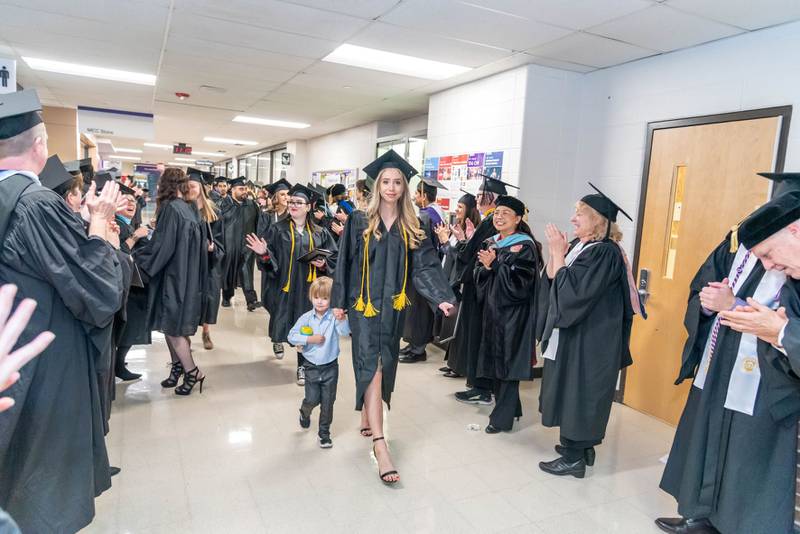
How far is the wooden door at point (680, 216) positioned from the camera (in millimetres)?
3354

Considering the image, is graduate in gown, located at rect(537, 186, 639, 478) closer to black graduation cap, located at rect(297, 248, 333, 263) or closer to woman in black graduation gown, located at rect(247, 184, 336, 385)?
black graduation cap, located at rect(297, 248, 333, 263)

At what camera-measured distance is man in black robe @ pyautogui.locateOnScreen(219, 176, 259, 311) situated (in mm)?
6496

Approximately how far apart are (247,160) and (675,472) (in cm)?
1656

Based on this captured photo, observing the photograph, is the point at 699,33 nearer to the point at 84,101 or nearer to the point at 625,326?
the point at 625,326

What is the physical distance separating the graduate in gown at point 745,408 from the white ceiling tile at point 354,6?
8.15 ft

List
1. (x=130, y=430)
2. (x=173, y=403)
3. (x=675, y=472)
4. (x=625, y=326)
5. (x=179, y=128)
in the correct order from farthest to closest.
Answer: (x=179, y=128), (x=173, y=403), (x=130, y=430), (x=625, y=326), (x=675, y=472)

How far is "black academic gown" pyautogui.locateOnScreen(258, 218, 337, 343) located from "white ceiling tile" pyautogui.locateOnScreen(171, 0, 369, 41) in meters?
1.50

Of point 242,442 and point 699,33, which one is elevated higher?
point 699,33

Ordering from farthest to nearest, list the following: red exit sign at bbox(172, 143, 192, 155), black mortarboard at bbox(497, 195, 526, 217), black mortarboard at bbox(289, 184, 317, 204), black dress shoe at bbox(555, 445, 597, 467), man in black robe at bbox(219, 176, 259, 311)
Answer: red exit sign at bbox(172, 143, 192, 155) < man in black robe at bbox(219, 176, 259, 311) < black mortarboard at bbox(289, 184, 317, 204) < black mortarboard at bbox(497, 195, 526, 217) < black dress shoe at bbox(555, 445, 597, 467)

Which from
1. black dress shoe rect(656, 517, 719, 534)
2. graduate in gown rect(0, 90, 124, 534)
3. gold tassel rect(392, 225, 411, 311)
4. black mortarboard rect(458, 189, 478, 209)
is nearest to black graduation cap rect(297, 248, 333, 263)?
gold tassel rect(392, 225, 411, 311)

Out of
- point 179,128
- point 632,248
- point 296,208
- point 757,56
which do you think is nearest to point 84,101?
point 179,128

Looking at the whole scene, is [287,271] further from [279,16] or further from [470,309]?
[279,16]

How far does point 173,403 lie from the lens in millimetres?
3705

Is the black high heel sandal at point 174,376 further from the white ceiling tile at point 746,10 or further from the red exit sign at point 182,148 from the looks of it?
the red exit sign at point 182,148
